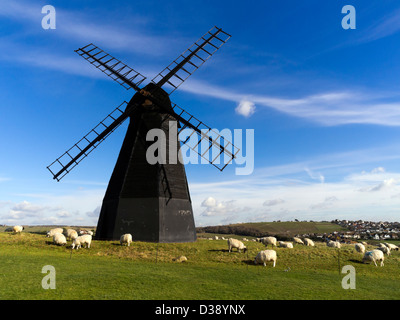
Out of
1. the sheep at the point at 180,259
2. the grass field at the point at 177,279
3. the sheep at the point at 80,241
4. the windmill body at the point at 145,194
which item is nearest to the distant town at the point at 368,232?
the windmill body at the point at 145,194

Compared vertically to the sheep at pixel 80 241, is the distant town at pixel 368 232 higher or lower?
lower

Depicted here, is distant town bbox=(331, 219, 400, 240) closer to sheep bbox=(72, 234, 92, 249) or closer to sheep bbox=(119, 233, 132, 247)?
sheep bbox=(119, 233, 132, 247)

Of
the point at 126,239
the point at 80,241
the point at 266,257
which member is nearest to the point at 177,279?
the point at 266,257

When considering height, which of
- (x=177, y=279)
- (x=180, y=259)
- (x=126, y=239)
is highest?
(x=177, y=279)

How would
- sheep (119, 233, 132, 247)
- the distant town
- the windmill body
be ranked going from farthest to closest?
the distant town
the windmill body
sheep (119, 233, 132, 247)

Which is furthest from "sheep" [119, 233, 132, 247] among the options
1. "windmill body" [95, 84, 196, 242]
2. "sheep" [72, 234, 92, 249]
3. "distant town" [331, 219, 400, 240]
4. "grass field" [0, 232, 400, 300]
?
"distant town" [331, 219, 400, 240]

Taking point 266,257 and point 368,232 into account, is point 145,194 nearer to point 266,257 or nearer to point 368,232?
point 266,257

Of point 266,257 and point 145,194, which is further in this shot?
point 145,194

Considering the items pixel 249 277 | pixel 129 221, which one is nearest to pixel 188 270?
pixel 249 277

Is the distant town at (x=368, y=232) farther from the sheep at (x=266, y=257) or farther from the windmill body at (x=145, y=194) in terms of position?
the sheep at (x=266, y=257)

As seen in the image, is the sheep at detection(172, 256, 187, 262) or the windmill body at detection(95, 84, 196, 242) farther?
the windmill body at detection(95, 84, 196, 242)

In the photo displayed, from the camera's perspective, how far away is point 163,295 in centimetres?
945

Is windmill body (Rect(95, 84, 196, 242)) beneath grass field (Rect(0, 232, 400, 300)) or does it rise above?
above

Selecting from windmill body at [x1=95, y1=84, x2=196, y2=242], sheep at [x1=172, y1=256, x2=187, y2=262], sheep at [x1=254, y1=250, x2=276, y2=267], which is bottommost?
sheep at [x1=172, y1=256, x2=187, y2=262]
